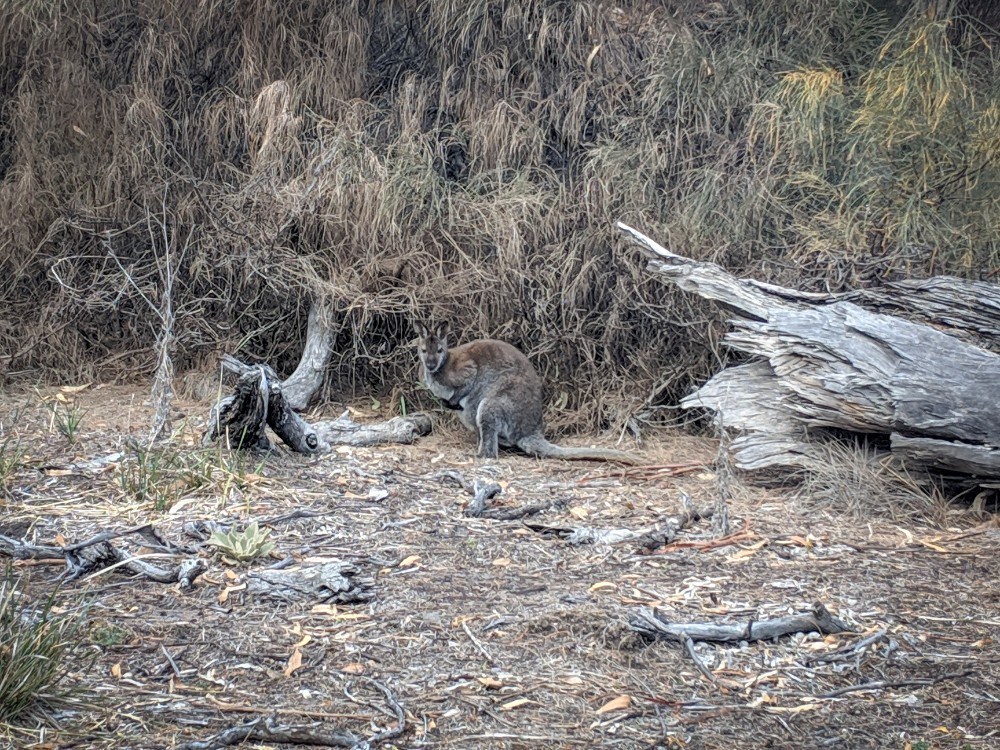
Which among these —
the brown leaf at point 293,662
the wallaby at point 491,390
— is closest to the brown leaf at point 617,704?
the brown leaf at point 293,662

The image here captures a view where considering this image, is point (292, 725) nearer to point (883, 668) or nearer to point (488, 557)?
point (488, 557)

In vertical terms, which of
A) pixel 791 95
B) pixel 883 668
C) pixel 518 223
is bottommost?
pixel 883 668

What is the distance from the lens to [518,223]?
8.12 metres

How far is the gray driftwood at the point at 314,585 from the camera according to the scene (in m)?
4.68

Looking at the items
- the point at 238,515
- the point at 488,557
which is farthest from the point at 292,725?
the point at 238,515

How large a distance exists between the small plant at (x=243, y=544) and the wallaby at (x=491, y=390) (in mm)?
2669

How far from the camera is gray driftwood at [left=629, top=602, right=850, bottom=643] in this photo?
14.3 feet

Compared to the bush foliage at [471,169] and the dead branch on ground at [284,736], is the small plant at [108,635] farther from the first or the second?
the bush foliage at [471,169]

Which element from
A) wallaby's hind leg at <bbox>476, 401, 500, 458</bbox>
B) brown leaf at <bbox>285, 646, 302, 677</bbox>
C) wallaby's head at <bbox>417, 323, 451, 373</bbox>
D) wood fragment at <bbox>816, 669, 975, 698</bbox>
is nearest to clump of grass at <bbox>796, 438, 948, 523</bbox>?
wood fragment at <bbox>816, 669, 975, 698</bbox>

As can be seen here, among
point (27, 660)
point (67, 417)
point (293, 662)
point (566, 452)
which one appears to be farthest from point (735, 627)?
point (67, 417)

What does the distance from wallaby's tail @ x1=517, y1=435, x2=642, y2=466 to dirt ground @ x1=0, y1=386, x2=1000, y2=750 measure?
0.33 meters

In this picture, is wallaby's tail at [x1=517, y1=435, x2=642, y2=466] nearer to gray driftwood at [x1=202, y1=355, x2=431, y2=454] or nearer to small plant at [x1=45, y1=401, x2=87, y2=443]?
gray driftwood at [x1=202, y1=355, x2=431, y2=454]

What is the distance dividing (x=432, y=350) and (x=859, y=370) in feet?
9.68

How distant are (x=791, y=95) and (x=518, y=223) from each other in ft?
7.11
